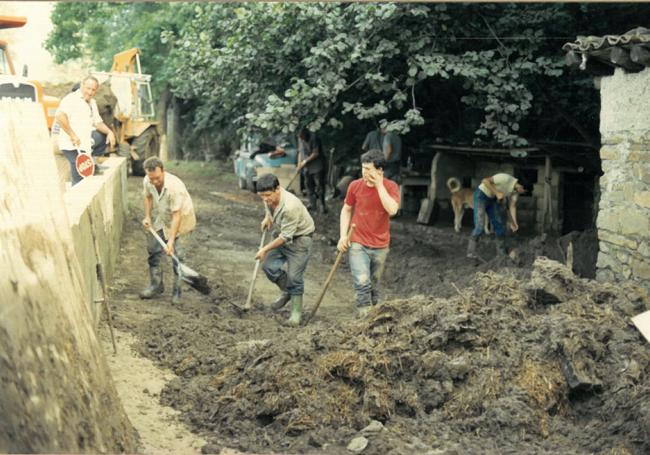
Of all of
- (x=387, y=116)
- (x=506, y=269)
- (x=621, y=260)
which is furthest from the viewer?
(x=387, y=116)

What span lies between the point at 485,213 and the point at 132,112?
10.4 m

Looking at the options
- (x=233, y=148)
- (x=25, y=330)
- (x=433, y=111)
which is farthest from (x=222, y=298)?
(x=233, y=148)

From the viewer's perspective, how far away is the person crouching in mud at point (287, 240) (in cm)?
888

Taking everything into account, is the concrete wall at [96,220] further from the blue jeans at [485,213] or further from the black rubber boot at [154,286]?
the blue jeans at [485,213]

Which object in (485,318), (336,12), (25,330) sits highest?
(336,12)

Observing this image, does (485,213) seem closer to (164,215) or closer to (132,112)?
(164,215)

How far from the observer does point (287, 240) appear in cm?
900

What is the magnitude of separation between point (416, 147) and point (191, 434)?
40.5 feet

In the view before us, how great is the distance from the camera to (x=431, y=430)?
18.3ft

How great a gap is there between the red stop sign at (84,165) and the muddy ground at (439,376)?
2843mm

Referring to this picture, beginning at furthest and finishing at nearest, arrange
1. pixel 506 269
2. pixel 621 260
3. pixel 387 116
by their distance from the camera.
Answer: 1. pixel 387 116
2. pixel 506 269
3. pixel 621 260

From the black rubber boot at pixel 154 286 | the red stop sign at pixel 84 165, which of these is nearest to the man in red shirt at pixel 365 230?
the black rubber boot at pixel 154 286

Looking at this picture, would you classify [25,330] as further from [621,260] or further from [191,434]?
[621,260]

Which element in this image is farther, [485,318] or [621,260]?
[621,260]
